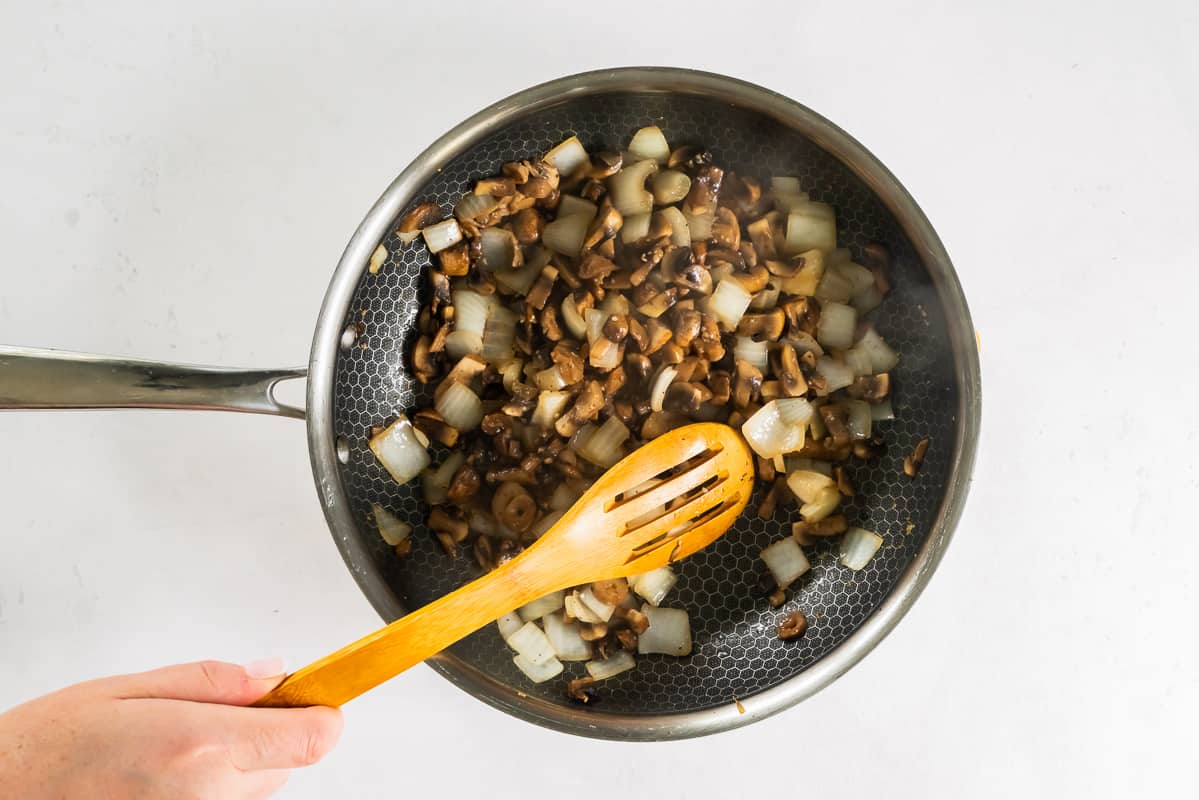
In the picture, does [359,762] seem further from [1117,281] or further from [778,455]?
[1117,281]

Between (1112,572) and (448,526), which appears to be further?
(1112,572)

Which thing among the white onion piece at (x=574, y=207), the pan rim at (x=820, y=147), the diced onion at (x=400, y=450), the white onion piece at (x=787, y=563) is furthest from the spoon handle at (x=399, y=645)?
the white onion piece at (x=574, y=207)

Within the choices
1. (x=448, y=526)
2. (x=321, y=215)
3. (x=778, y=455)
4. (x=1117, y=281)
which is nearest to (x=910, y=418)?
(x=778, y=455)

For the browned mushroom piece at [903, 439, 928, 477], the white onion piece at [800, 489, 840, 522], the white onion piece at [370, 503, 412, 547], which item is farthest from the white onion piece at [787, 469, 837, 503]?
the white onion piece at [370, 503, 412, 547]

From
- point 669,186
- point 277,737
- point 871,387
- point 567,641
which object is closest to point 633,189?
point 669,186

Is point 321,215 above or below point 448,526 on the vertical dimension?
above

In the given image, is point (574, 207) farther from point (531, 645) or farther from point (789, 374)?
point (531, 645)
